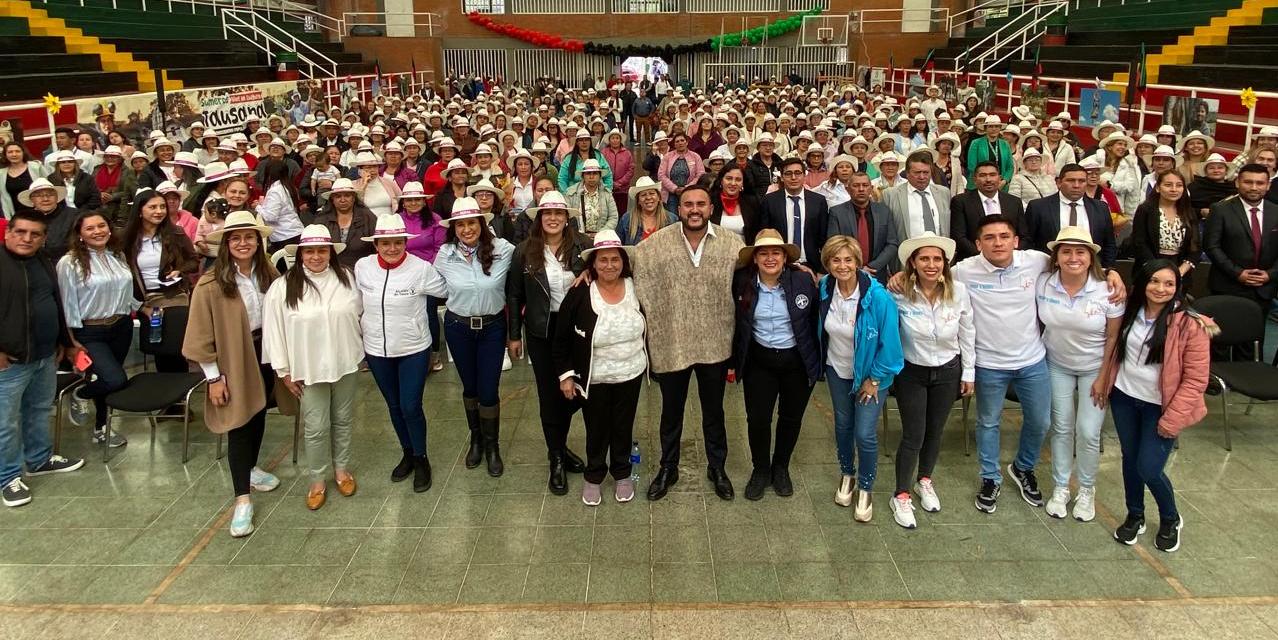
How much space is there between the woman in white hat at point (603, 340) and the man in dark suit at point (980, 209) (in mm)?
3210

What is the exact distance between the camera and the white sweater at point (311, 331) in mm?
4547

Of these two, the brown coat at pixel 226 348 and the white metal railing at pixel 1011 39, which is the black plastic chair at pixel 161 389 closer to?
the brown coat at pixel 226 348

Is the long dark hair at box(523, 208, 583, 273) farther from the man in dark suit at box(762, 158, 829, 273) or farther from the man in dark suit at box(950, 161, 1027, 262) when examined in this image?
the man in dark suit at box(950, 161, 1027, 262)

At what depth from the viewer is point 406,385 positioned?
493 centimetres

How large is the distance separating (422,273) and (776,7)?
115 ft

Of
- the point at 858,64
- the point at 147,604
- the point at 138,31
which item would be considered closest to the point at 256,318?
the point at 147,604

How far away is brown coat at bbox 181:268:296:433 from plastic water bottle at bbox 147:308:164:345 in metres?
1.53

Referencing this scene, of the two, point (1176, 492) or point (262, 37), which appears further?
point (262, 37)

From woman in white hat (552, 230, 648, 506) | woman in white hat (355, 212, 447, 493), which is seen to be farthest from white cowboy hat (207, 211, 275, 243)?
woman in white hat (552, 230, 648, 506)

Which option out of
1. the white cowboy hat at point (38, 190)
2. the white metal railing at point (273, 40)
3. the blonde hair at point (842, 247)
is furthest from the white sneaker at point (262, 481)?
the white metal railing at point (273, 40)

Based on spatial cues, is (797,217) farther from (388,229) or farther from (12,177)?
(12,177)

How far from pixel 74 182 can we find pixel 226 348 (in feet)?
17.2

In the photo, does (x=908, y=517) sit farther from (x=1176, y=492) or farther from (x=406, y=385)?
(x=406, y=385)

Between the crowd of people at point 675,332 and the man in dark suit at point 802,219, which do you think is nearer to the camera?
the crowd of people at point 675,332
